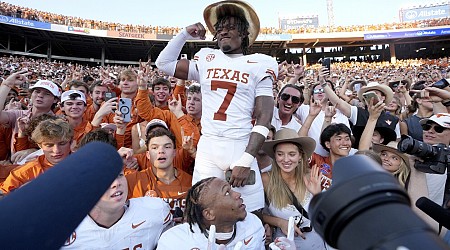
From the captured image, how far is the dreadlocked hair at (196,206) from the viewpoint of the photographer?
244 cm

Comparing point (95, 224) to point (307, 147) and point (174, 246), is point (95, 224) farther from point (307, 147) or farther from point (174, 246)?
point (307, 147)

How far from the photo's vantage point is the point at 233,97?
263cm

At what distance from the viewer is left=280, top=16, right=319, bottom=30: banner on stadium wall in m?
51.4

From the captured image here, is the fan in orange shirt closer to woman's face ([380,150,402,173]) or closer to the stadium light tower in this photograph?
woman's face ([380,150,402,173])

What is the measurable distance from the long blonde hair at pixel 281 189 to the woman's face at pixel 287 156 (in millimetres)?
54

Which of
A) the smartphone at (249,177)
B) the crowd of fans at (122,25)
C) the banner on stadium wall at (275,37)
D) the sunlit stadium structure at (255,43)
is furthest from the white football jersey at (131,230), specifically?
the banner on stadium wall at (275,37)

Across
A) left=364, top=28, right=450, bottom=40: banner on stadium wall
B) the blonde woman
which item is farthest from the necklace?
left=364, top=28, right=450, bottom=40: banner on stadium wall

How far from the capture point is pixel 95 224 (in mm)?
2338

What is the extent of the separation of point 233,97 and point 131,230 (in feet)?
3.94

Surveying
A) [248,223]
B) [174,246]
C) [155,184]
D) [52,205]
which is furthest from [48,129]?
[52,205]

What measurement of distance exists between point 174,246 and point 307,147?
1581 mm

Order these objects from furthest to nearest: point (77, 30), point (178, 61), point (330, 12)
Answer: point (330, 12), point (77, 30), point (178, 61)

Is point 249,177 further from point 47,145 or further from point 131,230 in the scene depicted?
point 47,145

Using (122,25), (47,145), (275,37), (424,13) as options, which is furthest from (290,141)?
(424,13)
